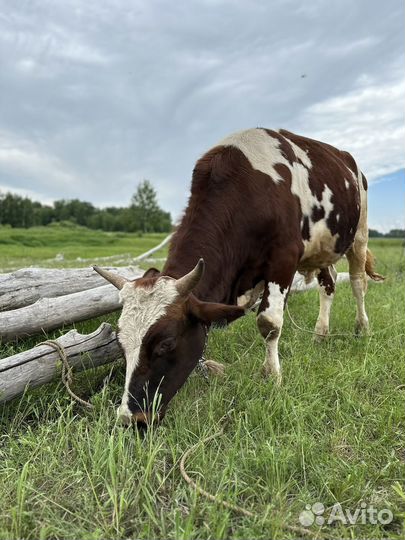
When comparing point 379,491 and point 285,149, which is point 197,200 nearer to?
point 285,149

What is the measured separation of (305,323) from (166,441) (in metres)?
3.89

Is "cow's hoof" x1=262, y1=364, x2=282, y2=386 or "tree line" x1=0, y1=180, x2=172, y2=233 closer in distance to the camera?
"cow's hoof" x1=262, y1=364, x2=282, y2=386

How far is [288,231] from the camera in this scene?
4340 mm

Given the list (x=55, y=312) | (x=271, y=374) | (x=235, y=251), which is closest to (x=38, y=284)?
→ (x=55, y=312)

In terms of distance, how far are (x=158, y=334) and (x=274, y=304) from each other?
1688 millimetres

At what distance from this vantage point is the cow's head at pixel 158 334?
3.05m

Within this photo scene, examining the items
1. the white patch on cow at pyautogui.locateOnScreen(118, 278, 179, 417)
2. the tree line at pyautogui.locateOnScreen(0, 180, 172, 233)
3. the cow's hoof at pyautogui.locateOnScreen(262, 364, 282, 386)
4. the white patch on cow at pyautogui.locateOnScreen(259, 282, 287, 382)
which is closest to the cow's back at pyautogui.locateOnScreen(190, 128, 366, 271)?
the white patch on cow at pyautogui.locateOnScreen(259, 282, 287, 382)

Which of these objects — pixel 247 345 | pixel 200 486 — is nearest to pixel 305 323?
pixel 247 345

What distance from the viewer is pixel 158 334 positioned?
122 inches

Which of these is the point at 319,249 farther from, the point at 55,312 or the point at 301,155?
the point at 55,312

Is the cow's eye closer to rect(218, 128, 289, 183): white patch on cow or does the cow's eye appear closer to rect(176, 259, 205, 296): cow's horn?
rect(176, 259, 205, 296): cow's horn

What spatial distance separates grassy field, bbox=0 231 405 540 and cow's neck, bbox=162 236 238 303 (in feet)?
2.68

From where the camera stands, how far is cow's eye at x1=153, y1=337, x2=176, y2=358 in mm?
3125

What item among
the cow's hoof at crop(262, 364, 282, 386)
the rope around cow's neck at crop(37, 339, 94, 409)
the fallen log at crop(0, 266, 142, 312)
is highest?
the fallen log at crop(0, 266, 142, 312)
